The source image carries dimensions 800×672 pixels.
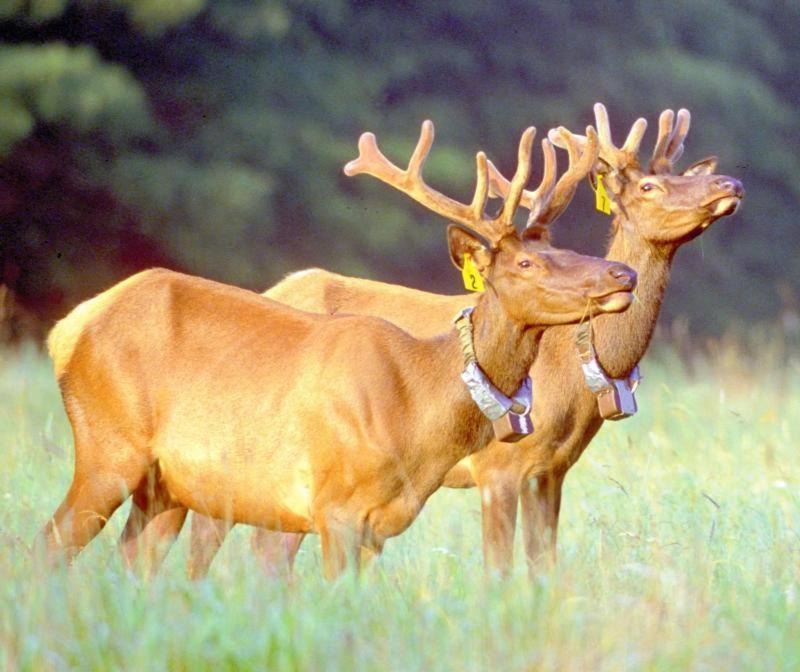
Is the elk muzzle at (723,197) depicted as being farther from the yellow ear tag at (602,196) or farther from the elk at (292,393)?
the elk at (292,393)

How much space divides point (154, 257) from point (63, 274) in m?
0.91

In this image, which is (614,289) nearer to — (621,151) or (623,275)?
(623,275)

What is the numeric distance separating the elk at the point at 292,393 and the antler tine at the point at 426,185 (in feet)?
0.04

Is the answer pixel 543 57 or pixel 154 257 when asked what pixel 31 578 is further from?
pixel 543 57

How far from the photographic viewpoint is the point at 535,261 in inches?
218

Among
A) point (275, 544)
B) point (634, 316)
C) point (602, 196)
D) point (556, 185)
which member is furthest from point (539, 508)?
point (556, 185)

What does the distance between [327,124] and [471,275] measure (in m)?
10.6

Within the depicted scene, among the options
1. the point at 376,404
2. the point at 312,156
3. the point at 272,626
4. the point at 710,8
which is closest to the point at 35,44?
the point at 312,156

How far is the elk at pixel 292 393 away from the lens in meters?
5.46

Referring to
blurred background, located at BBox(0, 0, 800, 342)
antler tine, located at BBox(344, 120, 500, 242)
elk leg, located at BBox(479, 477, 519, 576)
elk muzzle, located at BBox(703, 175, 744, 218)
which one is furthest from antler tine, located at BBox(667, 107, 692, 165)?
blurred background, located at BBox(0, 0, 800, 342)

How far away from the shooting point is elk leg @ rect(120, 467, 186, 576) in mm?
5852

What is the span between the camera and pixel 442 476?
558 cm

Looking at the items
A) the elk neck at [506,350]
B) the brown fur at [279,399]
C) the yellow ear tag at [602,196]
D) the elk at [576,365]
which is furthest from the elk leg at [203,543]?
the yellow ear tag at [602,196]

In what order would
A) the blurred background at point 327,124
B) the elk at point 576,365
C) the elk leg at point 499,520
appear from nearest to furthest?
the elk leg at point 499,520, the elk at point 576,365, the blurred background at point 327,124
